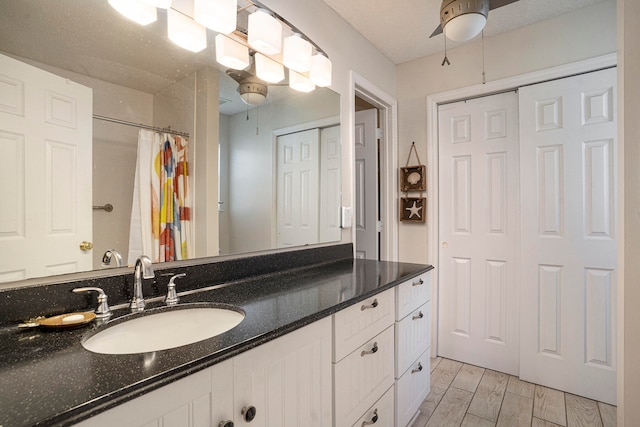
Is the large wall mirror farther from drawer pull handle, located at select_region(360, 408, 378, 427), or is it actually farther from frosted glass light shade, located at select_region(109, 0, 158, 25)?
drawer pull handle, located at select_region(360, 408, 378, 427)

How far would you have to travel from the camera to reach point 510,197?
7.65 feet

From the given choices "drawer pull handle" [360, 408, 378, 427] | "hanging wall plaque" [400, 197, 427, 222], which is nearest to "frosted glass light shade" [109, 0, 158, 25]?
"drawer pull handle" [360, 408, 378, 427]

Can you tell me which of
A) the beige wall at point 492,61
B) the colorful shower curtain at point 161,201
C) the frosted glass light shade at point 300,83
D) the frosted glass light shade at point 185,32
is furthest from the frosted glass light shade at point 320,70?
the beige wall at point 492,61

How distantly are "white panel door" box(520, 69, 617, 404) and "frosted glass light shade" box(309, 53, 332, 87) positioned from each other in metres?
1.42

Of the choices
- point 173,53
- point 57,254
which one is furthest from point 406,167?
point 57,254

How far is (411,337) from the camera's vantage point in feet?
5.59

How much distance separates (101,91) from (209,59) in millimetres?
479

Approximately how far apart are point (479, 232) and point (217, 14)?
7.34 feet

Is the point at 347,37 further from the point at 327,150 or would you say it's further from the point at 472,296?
the point at 472,296

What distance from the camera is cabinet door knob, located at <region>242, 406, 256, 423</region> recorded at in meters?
0.80

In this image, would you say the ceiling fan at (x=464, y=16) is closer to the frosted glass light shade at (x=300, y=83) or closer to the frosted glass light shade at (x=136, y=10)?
the frosted glass light shade at (x=300, y=83)

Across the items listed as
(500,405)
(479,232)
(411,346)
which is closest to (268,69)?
(411,346)

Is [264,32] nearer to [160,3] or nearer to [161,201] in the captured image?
[160,3]

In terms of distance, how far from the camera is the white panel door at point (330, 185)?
6.64 ft
